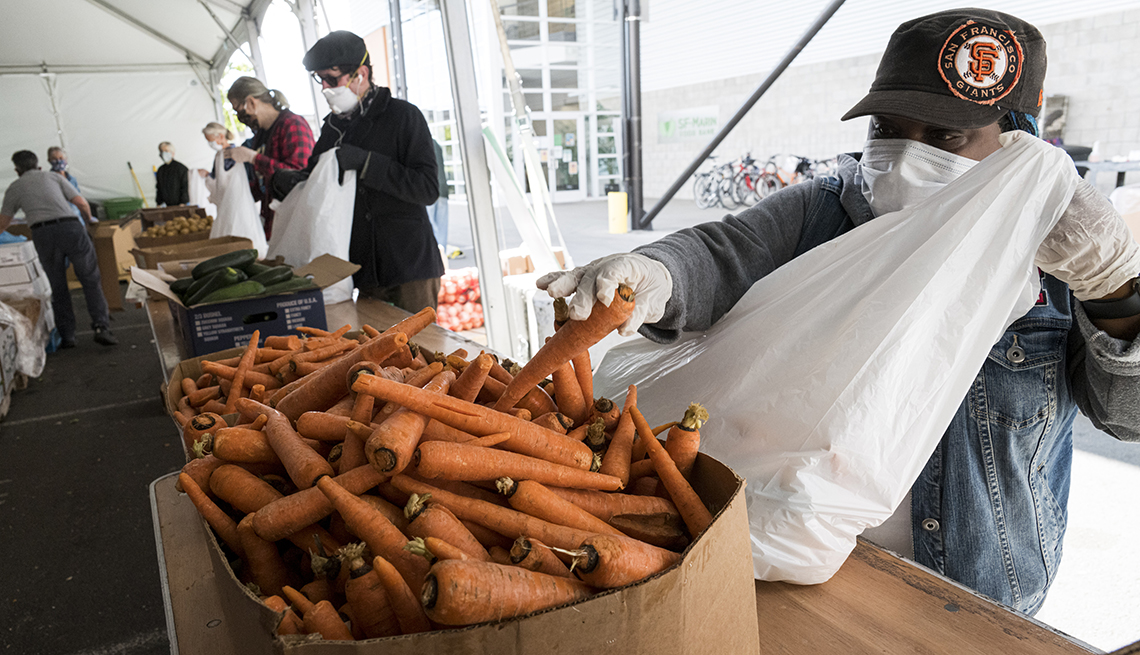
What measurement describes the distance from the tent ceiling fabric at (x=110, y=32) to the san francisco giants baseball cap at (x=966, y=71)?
901 centimetres

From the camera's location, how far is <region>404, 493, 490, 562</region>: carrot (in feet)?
2.21

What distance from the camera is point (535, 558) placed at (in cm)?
63

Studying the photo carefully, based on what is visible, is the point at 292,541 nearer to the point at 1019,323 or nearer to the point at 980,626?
the point at 980,626

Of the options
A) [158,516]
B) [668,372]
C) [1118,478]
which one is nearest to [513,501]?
[668,372]

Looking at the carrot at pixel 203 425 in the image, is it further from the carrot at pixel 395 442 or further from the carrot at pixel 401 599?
the carrot at pixel 401 599

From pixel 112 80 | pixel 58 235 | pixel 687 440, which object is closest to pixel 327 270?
pixel 687 440

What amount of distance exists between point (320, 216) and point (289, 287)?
65cm

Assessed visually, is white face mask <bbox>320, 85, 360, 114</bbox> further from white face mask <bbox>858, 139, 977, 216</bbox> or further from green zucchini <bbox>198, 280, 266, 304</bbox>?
white face mask <bbox>858, 139, 977, 216</bbox>

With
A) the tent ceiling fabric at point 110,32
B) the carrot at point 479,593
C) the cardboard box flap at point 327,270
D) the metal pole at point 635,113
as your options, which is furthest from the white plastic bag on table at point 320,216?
the tent ceiling fabric at point 110,32

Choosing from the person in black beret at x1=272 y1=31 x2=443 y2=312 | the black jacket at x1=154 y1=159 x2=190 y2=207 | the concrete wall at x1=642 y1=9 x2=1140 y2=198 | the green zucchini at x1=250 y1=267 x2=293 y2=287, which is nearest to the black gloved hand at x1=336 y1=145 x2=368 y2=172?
the person in black beret at x1=272 y1=31 x2=443 y2=312

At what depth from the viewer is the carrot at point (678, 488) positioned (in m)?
0.75

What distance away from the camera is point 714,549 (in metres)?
0.58

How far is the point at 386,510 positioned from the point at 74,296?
1071 centimetres

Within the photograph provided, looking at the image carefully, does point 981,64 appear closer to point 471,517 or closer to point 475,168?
point 471,517
